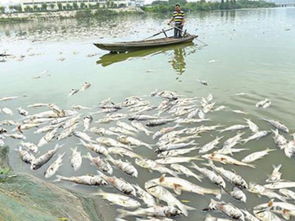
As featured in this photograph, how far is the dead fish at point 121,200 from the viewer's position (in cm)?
573

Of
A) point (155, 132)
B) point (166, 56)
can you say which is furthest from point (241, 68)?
point (155, 132)

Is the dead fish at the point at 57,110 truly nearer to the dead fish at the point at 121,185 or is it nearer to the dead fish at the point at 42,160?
the dead fish at the point at 42,160

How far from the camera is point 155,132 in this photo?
8.83 meters

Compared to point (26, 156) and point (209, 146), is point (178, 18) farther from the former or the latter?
point (26, 156)

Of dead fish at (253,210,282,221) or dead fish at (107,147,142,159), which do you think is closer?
dead fish at (253,210,282,221)

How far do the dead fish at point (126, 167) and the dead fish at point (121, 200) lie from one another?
2.85ft

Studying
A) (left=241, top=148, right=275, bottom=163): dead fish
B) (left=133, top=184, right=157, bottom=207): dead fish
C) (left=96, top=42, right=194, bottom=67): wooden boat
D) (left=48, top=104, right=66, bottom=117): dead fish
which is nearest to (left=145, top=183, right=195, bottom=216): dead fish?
(left=133, top=184, right=157, bottom=207): dead fish

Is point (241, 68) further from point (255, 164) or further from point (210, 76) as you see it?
point (255, 164)

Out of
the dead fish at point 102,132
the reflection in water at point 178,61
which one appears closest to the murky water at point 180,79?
the reflection in water at point 178,61

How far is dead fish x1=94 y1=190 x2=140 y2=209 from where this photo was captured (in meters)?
5.73

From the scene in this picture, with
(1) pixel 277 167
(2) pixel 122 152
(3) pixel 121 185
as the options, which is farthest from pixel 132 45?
(3) pixel 121 185

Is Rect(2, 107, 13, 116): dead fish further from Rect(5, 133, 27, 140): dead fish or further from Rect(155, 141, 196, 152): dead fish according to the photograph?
Rect(155, 141, 196, 152): dead fish

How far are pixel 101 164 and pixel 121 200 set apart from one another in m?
1.53

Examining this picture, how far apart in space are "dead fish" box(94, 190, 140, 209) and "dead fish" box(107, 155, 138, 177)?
868 mm
